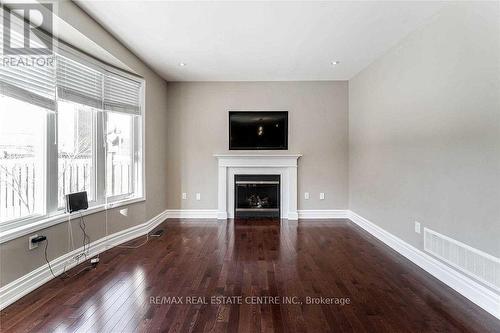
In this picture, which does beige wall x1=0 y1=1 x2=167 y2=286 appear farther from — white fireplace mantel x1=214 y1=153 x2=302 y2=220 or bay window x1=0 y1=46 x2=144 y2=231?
white fireplace mantel x1=214 y1=153 x2=302 y2=220

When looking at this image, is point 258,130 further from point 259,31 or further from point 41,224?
point 41,224

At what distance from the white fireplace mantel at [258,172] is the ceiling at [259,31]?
Answer: 1546 millimetres

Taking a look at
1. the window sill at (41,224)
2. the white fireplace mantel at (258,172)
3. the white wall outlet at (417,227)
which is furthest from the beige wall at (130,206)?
the white wall outlet at (417,227)

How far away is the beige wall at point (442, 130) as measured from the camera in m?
1.77

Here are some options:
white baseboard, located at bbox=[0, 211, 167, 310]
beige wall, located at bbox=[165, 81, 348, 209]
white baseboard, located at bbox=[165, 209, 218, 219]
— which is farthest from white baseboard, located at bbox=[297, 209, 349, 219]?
white baseboard, located at bbox=[0, 211, 167, 310]

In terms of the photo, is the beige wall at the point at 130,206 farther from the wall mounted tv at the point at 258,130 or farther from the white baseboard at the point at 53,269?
the wall mounted tv at the point at 258,130

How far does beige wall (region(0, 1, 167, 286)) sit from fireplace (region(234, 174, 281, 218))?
55.9 inches

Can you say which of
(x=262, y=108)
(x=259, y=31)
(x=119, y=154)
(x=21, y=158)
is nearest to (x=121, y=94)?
(x=119, y=154)

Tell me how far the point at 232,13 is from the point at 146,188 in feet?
8.98

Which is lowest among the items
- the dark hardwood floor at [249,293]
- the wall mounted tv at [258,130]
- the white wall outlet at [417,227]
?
the dark hardwood floor at [249,293]

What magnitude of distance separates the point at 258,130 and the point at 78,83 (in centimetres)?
279

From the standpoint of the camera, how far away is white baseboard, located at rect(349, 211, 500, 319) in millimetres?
1753

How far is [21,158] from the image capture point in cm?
209

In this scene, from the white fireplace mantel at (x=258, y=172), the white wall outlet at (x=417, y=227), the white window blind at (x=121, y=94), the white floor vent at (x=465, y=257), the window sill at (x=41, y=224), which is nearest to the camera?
the white floor vent at (x=465, y=257)
